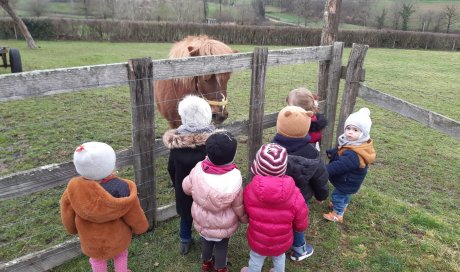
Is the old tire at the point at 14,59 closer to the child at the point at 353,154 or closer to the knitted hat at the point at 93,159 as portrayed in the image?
the knitted hat at the point at 93,159

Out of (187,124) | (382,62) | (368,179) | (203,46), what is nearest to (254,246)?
(187,124)

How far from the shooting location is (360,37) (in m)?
31.1

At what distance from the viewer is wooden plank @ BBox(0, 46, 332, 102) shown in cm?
251

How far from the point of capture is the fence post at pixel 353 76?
→ 4.59 meters

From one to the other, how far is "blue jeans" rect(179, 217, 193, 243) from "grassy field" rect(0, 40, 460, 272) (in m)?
0.17

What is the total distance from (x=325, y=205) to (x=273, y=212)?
6.37ft

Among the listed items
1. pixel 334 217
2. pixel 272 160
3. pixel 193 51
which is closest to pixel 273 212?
pixel 272 160

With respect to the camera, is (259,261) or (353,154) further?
(353,154)

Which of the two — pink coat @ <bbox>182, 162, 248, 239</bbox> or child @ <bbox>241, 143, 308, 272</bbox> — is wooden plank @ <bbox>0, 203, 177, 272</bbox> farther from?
child @ <bbox>241, 143, 308, 272</bbox>

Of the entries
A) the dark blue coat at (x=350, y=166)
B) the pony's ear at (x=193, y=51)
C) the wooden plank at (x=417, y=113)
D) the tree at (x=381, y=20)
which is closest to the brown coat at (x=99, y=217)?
the dark blue coat at (x=350, y=166)

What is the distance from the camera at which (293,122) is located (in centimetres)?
310

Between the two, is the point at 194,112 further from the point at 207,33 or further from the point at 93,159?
the point at 207,33

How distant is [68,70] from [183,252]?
6.62 ft

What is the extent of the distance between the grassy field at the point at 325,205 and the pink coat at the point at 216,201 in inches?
26.0
